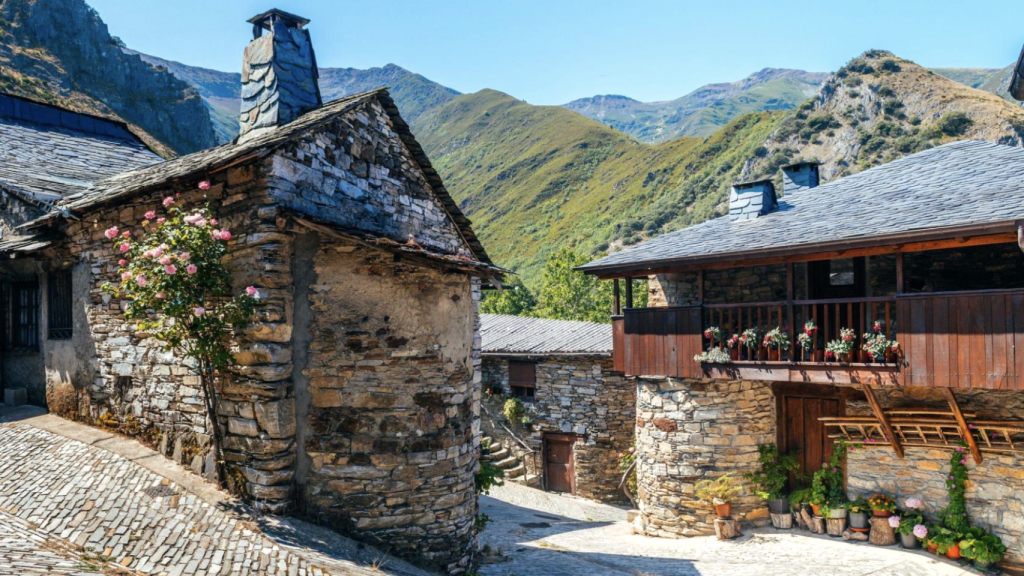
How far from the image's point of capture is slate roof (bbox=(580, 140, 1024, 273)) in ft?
31.9

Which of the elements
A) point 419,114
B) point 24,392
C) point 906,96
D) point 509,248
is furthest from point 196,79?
point 24,392

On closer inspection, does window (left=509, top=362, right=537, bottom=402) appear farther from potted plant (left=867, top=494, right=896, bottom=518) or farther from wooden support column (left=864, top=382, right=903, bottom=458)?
wooden support column (left=864, top=382, right=903, bottom=458)

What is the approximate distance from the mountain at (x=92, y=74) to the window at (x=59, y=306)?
3473 centimetres

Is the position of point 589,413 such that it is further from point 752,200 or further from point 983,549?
point 983,549

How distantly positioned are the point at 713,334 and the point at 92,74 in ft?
162

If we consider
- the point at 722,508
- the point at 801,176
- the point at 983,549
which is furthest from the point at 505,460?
the point at 983,549

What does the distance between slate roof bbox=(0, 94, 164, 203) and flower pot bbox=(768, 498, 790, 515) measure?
45.1 feet

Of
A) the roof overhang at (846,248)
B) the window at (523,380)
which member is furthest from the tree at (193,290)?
the window at (523,380)

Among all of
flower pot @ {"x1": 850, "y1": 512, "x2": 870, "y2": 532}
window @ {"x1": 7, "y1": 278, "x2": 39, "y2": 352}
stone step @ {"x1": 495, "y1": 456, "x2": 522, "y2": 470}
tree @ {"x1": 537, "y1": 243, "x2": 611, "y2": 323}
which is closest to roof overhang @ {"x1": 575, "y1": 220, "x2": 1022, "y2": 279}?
flower pot @ {"x1": 850, "y1": 512, "x2": 870, "y2": 532}

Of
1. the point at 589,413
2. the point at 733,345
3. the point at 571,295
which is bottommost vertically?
the point at 589,413

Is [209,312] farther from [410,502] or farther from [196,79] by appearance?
[196,79]

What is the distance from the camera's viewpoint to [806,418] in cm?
1287

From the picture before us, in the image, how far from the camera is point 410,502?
801cm

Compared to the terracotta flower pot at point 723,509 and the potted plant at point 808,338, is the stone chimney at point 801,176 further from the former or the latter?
the terracotta flower pot at point 723,509
